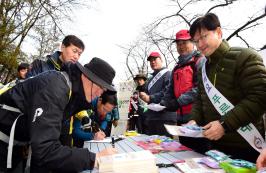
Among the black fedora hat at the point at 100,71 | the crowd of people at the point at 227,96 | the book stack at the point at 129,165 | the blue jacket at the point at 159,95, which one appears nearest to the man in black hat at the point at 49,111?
the black fedora hat at the point at 100,71

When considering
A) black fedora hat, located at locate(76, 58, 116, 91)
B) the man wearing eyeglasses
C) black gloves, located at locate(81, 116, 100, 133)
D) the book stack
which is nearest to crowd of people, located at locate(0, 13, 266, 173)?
black fedora hat, located at locate(76, 58, 116, 91)

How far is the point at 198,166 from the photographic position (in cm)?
162

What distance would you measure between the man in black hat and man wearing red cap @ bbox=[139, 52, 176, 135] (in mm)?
2532

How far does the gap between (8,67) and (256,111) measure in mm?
12495

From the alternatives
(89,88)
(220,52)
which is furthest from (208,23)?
(89,88)

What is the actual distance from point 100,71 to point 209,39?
97 centimetres

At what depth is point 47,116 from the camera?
60.7 inches

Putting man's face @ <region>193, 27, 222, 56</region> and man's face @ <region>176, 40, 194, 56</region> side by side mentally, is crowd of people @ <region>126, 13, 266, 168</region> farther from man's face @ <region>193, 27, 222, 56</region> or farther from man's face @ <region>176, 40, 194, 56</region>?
man's face @ <region>176, 40, 194, 56</region>

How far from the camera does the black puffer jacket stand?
5.03ft

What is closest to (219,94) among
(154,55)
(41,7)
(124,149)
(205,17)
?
(205,17)

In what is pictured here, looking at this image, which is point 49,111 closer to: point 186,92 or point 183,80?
point 186,92

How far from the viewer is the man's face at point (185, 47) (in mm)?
3869

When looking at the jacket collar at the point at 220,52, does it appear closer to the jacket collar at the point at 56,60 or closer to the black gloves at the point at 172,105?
the black gloves at the point at 172,105

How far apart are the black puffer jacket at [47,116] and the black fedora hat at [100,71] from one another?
70mm
